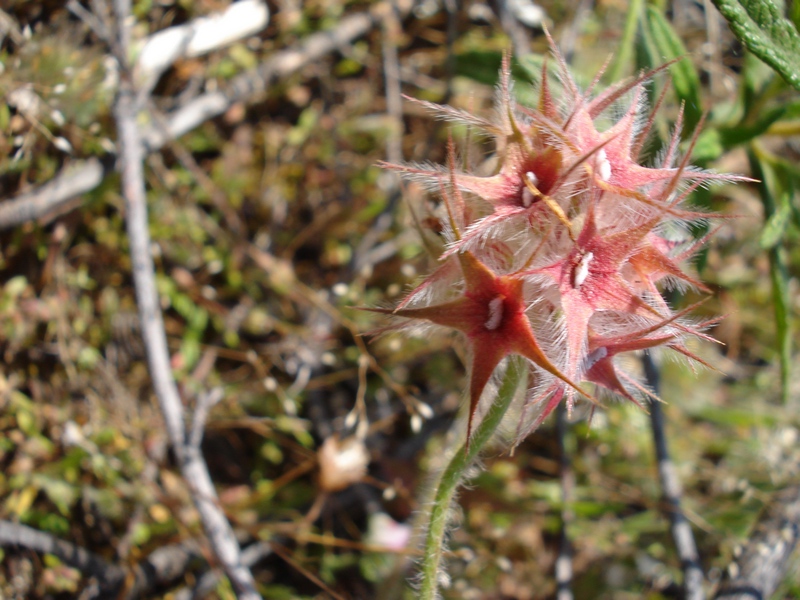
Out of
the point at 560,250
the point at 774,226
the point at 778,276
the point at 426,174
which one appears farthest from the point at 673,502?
the point at 426,174

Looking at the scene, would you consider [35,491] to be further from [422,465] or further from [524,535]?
[524,535]

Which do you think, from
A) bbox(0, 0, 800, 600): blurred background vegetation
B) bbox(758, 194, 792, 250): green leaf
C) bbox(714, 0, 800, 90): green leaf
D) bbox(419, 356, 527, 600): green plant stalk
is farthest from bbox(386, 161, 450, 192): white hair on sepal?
bbox(758, 194, 792, 250): green leaf

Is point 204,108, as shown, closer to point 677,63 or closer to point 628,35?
point 628,35

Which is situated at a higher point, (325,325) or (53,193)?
(53,193)

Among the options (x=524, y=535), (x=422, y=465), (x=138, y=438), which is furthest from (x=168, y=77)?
(x=524, y=535)

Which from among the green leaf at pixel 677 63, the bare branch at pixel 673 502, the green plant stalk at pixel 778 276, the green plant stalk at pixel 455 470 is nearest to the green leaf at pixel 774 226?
the green plant stalk at pixel 778 276

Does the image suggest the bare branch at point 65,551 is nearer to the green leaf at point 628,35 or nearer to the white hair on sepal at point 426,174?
the white hair on sepal at point 426,174

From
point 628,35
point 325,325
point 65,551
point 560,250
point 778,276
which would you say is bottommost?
point 65,551
